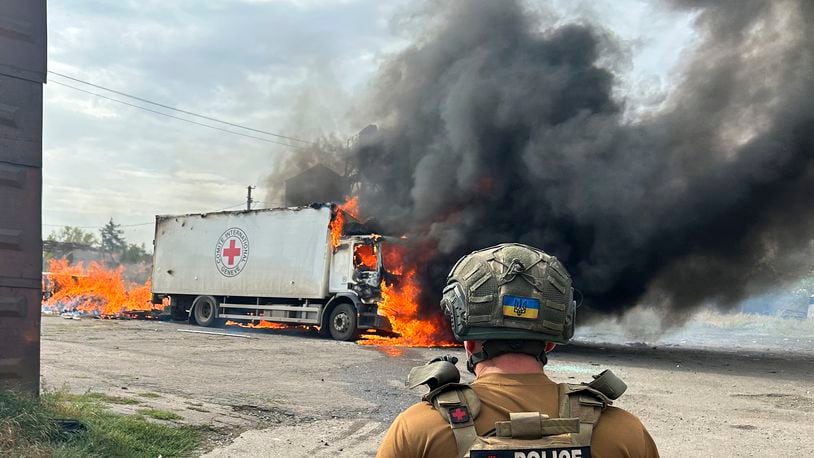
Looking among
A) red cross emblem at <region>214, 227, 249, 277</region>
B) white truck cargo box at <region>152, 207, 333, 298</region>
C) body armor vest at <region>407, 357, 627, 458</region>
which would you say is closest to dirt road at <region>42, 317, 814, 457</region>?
white truck cargo box at <region>152, 207, 333, 298</region>

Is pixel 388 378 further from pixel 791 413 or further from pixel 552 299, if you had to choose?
pixel 552 299

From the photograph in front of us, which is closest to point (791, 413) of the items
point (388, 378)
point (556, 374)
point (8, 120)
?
point (556, 374)

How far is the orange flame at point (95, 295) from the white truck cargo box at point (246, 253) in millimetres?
4176

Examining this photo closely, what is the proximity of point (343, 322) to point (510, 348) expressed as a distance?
15220mm

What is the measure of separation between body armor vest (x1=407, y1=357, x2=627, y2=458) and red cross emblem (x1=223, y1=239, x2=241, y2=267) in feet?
60.6

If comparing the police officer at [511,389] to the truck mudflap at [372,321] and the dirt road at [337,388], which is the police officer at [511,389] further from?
the truck mudflap at [372,321]

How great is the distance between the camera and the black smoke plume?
1698 cm

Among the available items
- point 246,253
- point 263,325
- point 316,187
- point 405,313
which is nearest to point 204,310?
point 263,325

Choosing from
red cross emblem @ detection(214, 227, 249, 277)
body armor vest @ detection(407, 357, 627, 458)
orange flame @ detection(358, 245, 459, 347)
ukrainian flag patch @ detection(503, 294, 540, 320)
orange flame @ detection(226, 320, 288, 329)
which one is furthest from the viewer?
orange flame @ detection(226, 320, 288, 329)

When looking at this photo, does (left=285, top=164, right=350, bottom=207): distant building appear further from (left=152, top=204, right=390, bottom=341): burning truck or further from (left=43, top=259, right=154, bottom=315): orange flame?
(left=43, top=259, right=154, bottom=315): orange flame

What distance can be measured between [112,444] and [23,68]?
2.91 m

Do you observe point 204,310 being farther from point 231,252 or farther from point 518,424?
point 518,424

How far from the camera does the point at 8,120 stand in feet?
17.4

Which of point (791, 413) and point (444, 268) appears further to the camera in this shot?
point (444, 268)
